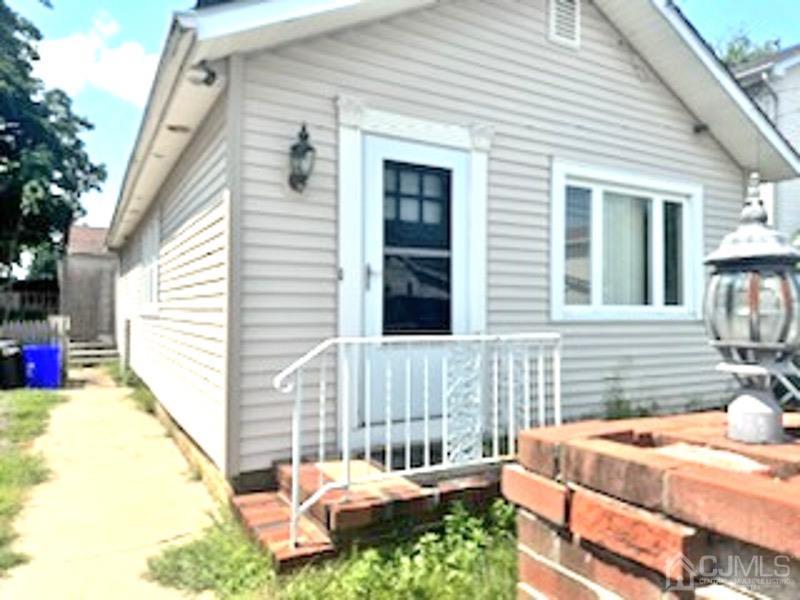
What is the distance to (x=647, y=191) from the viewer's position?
631 cm

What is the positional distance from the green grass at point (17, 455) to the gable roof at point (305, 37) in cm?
291

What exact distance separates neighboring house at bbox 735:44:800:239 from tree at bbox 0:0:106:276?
1817 centimetres

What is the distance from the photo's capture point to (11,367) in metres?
10.4

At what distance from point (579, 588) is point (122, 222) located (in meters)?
10.7

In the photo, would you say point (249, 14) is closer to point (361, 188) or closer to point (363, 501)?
point (361, 188)

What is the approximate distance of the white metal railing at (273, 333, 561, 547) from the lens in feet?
12.3

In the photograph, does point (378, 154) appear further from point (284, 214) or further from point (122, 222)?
point (122, 222)

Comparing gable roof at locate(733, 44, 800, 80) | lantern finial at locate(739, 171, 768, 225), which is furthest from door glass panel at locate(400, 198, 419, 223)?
gable roof at locate(733, 44, 800, 80)

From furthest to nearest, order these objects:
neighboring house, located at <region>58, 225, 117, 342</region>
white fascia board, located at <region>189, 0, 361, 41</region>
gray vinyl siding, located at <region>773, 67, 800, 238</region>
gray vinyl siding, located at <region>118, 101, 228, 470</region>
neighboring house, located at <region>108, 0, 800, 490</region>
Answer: neighboring house, located at <region>58, 225, 117, 342</region>
gray vinyl siding, located at <region>773, 67, 800, 238</region>
gray vinyl siding, located at <region>118, 101, 228, 470</region>
neighboring house, located at <region>108, 0, 800, 490</region>
white fascia board, located at <region>189, 0, 361, 41</region>

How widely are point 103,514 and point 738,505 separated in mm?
4003

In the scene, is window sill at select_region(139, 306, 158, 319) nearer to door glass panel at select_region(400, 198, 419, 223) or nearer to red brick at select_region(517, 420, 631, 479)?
door glass panel at select_region(400, 198, 419, 223)

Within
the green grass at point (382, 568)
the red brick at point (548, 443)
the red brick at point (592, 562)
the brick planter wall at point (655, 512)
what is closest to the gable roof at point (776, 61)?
the green grass at point (382, 568)

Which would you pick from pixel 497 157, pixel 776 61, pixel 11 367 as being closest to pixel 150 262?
pixel 11 367

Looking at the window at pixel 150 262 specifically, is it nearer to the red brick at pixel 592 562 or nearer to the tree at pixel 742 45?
the red brick at pixel 592 562
